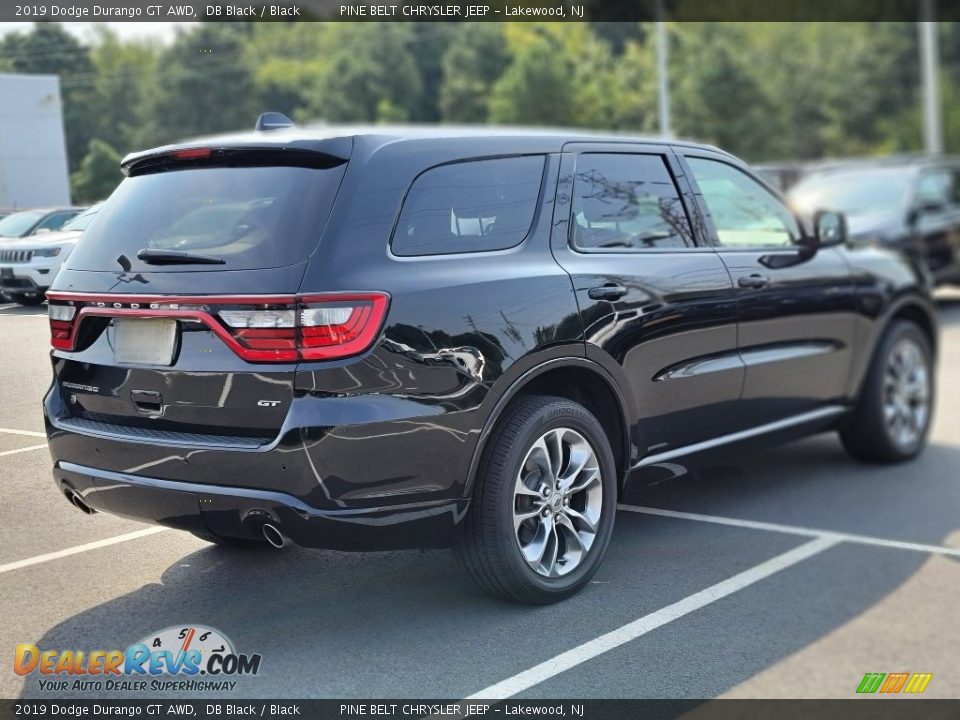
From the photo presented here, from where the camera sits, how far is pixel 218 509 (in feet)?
10.2

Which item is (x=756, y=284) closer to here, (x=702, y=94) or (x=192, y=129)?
(x=192, y=129)

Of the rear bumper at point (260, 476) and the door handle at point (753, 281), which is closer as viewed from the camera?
the rear bumper at point (260, 476)

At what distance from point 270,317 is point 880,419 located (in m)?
3.95

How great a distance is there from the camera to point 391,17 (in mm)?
4219

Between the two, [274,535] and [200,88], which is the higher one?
[200,88]

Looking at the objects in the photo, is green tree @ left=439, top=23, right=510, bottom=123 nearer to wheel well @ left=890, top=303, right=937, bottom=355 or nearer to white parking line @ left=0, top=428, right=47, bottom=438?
wheel well @ left=890, top=303, right=937, bottom=355

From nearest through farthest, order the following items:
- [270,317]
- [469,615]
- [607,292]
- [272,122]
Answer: [270,317] → [272,122] → [469,615] → [607,292]

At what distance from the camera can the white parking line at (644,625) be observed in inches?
126

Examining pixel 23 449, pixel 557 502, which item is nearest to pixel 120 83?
pixel 23 449

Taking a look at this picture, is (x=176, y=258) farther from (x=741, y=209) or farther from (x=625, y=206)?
(x=741, y=209)

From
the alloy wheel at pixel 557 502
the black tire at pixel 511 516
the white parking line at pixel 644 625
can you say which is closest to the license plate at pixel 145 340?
the black tire at pixel 511 516

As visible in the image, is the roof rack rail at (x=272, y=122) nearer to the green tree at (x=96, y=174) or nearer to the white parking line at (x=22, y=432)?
the green tree at (x=96, y=174)

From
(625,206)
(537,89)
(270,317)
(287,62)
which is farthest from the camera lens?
(537,89)

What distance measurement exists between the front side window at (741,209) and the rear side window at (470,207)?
101 centimetres
